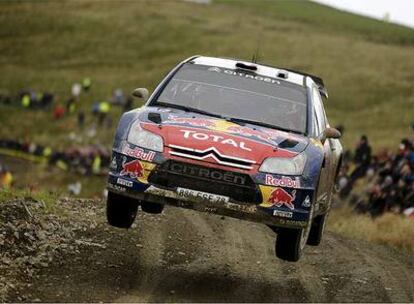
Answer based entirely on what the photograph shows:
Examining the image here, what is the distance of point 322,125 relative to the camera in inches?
342

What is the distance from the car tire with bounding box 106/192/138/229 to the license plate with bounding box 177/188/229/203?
1042mm

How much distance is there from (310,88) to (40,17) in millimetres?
73099

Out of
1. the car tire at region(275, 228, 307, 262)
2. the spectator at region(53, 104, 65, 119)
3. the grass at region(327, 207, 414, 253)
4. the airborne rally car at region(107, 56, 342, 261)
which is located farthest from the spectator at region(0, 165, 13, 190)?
the car tire at region(275, 228, 307, 262)

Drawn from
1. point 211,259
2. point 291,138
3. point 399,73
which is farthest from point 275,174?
point 399,73

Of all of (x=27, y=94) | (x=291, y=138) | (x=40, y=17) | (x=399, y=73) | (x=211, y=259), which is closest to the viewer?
(x=291, y=138)

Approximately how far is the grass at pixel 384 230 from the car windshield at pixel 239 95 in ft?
14.0

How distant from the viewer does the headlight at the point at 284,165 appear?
6918 millimetres

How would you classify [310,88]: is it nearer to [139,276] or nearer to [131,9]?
[139,276]

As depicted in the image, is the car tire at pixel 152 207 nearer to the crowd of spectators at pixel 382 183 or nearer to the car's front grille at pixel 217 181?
the car's front grille at pixel 217 181

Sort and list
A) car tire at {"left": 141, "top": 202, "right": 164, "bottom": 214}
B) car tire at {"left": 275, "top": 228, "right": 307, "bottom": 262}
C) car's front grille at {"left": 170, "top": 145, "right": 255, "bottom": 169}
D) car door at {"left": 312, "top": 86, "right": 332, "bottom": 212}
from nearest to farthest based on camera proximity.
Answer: car's front grille at {"left": 170, "top": 145, "right": 255, "bottom": 169} < car tire at {"left": 275, "top": 228, "right": 307, "bottom": 262} < car door at {"left": 312, "top": 86, "right": 332, "bottom": 212} < car tire at {"left": 141, "top": 202, "right": 164, "bottom": 214}

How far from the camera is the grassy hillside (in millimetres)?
46250

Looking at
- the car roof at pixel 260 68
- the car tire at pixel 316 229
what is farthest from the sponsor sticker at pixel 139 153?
the car tire at pixel 316 229

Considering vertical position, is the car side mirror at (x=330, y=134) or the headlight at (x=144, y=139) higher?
the car side mirror at (x=330, y=134)

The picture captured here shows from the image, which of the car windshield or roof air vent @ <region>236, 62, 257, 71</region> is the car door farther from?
roof air vent @ <region>236, 62, 257, 71</region>
